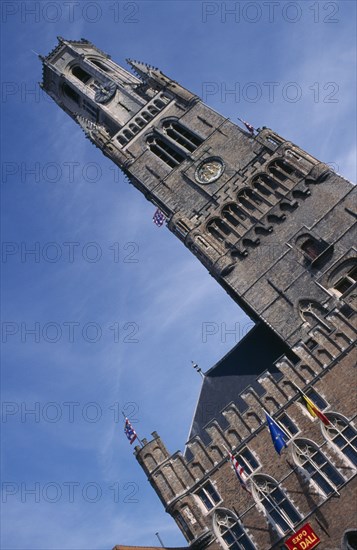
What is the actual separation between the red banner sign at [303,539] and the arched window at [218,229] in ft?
58.1

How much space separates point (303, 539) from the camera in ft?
70.2

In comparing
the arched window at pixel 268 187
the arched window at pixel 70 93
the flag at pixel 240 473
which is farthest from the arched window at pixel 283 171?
the arched window at pixel 70 93

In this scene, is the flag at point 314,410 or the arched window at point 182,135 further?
the arched window at point 182,135

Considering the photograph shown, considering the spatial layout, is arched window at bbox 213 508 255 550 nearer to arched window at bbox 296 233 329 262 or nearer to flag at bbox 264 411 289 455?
flag at bbox 264 411 289 455

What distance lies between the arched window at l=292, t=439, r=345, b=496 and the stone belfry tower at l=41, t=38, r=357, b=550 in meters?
0.04

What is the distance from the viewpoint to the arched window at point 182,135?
4105cm

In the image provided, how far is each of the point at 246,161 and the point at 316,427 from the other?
62.9 ft

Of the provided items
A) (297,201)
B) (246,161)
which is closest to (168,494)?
(297,201)

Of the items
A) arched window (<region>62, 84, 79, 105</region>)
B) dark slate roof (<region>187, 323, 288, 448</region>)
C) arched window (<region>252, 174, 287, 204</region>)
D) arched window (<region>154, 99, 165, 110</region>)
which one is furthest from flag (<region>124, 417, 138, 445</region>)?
arched window (<region>62, 84, 79, 105</region>)

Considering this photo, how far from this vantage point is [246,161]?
37.4m

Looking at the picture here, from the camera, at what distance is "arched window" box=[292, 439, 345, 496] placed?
21.9m

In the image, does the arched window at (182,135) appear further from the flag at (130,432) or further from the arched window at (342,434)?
the arched window at (342,434)

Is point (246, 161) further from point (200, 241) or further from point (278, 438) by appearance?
point (278, 438)

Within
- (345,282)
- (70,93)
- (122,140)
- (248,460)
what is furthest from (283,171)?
(70,93)
